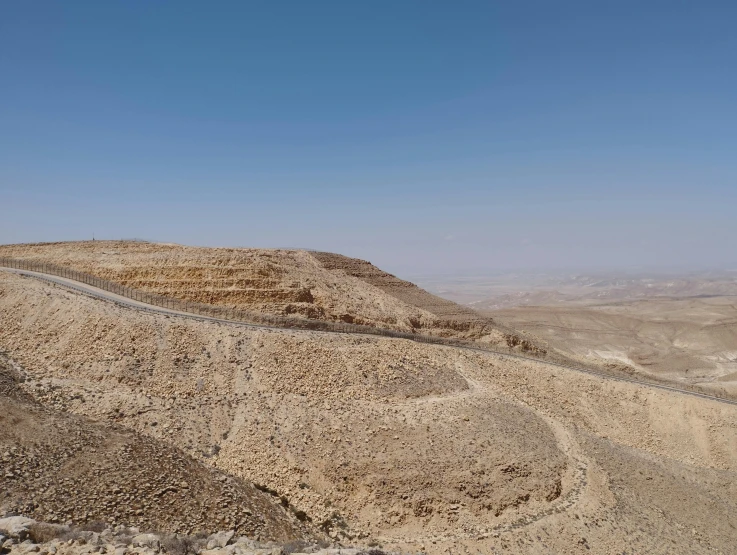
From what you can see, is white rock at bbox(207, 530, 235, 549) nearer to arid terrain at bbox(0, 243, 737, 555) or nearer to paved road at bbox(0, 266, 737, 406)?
arid terrain at bbox(0, 243, 737, 555)

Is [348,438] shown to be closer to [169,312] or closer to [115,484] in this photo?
[115,484]

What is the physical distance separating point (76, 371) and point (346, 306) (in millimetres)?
16068

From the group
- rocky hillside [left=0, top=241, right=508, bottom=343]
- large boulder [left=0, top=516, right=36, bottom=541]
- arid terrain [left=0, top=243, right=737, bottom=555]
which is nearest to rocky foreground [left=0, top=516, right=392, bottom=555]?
large boulder [left=0, top=516, right=36, bottom=541]

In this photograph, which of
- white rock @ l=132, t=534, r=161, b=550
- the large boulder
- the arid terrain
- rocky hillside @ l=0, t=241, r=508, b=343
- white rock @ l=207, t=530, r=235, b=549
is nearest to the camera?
the large boulder

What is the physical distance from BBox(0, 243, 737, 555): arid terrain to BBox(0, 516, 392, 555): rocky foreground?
127 centimetres

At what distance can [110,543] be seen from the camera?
9.26 m

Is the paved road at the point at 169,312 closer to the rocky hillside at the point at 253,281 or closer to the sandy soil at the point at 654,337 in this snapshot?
the rocky hillside at the point at 253,281

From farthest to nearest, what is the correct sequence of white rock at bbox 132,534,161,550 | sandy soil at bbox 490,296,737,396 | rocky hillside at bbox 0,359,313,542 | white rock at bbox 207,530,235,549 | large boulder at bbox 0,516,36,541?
sandy soil at bbox 490,296,737,396
rocky hillside at bbox 0,359,313,542
white rock at bbox 207,530,235,549
white rock at bbox 132,534,161,550
large boulder at bbox 0,516,36,541

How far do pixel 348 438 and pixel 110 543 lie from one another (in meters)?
9.86

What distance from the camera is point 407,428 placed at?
61.9ft

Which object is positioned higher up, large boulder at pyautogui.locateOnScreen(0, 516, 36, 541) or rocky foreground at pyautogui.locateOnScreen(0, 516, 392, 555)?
large boulder at pyautogui.locateOnScreen(0, 516, 36, 541)

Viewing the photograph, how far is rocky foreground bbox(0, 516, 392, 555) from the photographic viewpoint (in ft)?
28.5

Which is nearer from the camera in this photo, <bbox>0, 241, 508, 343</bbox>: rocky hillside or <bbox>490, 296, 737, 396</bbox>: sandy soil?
<bbox>0, 241, 508, 343</bbox>: rocky hillside

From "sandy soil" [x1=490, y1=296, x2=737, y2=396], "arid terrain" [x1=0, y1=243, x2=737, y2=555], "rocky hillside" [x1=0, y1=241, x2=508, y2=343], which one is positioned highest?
"rocky hillside" [x1=0, y1=241, x2=508, y2=343]
